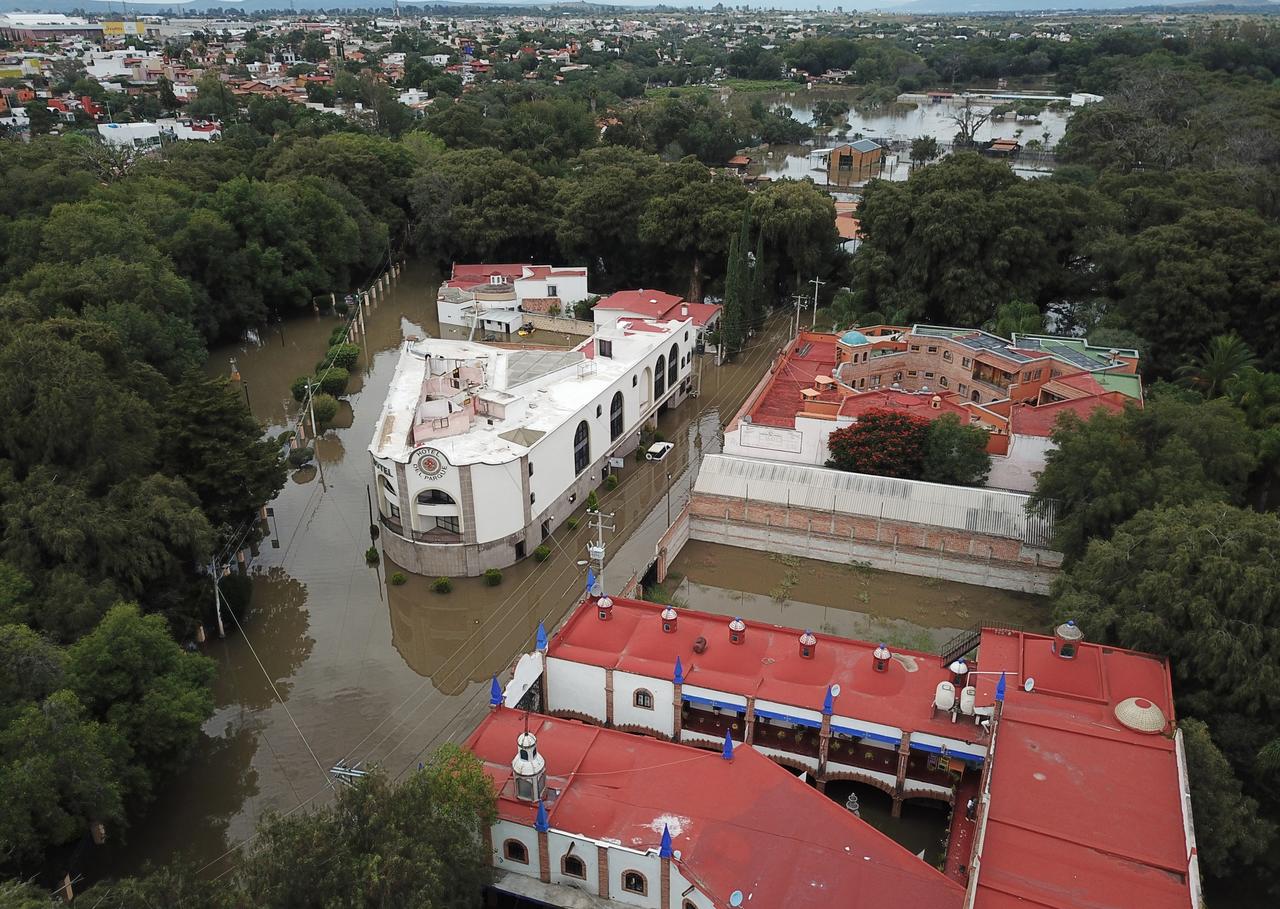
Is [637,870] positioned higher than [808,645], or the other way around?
[808,645]

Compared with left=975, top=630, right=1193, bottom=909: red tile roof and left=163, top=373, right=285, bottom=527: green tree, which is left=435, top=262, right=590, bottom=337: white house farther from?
left=975, top=630, right=1193, bottom=909: red tile roof

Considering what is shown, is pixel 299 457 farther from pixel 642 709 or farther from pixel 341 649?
pixel 642 709

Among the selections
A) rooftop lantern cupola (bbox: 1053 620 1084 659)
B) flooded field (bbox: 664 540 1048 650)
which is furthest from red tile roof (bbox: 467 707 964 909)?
flooded field (bbox: 664 540 1048 650)

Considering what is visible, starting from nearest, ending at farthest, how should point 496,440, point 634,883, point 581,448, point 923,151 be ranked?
point 634,883 < point 496,440 < point 581,448 < point 923,151

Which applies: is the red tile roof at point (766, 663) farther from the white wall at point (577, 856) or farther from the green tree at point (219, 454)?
the green tree at point (219, 454)

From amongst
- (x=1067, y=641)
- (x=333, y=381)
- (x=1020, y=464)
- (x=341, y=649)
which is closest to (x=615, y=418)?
(x=341, y=649)

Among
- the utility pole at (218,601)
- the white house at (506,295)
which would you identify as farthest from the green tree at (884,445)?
the white house at (506,295)
